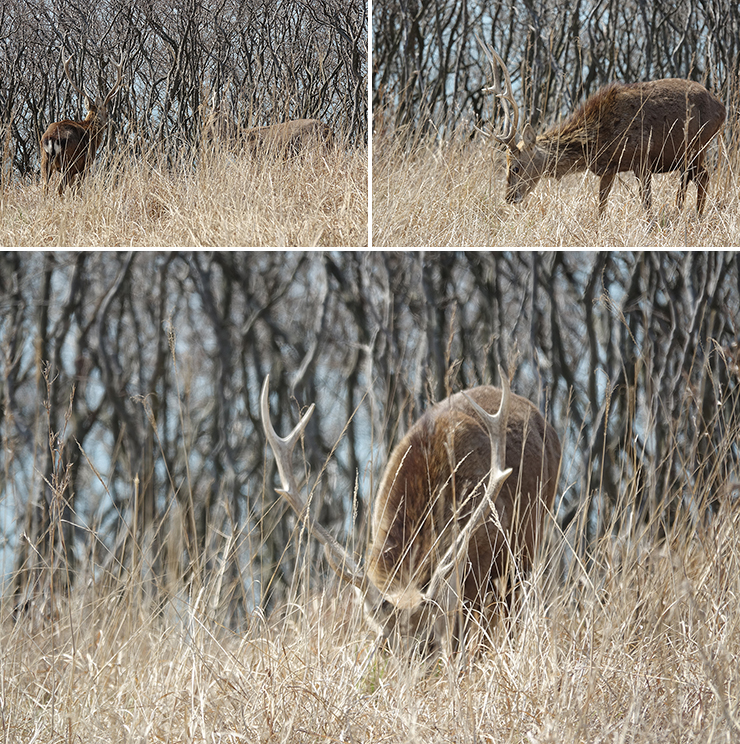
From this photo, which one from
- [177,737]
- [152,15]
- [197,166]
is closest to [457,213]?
[197,166]

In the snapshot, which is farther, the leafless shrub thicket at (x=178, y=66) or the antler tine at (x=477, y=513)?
the leafless shrub thicket at (x=178, y=66)

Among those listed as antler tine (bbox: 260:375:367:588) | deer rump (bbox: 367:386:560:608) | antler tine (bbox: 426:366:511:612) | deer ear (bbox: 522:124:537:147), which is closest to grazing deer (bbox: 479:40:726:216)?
deer ear (bbox: 522:124:537:147)

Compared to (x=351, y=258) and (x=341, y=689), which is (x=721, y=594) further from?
(x=351, y=258)

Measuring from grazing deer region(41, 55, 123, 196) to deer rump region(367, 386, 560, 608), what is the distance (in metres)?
2.21

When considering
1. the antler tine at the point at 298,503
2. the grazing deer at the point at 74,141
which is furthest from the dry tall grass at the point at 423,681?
the grazing deer at the point at 74,141

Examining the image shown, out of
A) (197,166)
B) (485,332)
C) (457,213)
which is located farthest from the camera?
(485,332)

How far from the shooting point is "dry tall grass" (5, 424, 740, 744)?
1857mm

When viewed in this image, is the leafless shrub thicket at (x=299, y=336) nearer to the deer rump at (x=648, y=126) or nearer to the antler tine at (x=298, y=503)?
the deer rump at (x=648, y=126)

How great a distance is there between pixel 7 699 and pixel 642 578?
1742 mm

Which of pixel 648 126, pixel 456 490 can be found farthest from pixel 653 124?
pixel 456 490

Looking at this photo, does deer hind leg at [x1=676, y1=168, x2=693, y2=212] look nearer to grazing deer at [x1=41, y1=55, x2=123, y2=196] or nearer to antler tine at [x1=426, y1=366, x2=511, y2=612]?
antler tine at [x1=426, y1=366, x2=511, y2=612]

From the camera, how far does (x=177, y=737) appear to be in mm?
1951

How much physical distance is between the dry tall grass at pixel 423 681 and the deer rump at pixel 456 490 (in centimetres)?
39

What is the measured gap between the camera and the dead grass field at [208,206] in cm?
345
